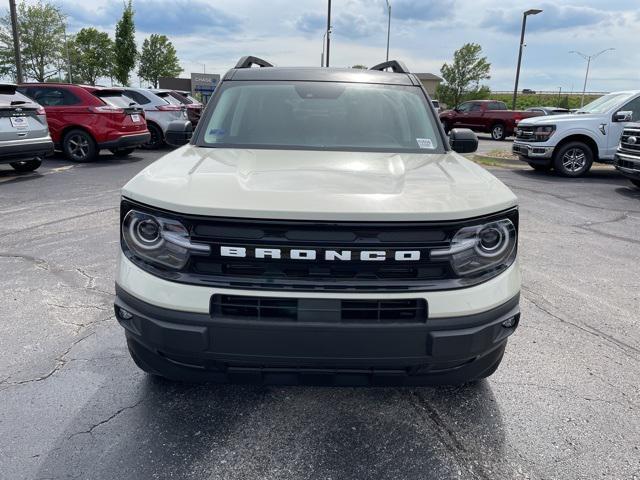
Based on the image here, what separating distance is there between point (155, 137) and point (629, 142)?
464 inches

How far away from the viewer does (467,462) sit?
226 centimetres

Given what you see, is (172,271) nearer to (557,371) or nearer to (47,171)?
(557,371)

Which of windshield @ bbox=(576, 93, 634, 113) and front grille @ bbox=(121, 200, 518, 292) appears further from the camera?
windshield @ bbox=(576, 93, 634, 113)

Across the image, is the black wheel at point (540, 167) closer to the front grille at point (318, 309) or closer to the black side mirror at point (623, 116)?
the black side mirror at point (623, 116)

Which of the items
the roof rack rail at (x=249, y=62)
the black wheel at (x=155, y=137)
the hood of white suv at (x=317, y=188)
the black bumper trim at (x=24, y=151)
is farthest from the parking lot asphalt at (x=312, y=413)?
the black wheel at (x=155, y=137)

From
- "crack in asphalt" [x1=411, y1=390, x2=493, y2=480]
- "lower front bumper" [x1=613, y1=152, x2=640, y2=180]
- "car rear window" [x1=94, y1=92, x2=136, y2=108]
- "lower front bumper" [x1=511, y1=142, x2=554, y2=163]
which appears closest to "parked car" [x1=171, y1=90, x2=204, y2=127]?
"car rear window" [x1=94, y1=92, x2=136, y2=108]

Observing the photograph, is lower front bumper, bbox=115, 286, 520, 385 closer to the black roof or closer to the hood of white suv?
the hood of white suv

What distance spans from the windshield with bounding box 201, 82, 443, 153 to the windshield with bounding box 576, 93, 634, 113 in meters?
9.47

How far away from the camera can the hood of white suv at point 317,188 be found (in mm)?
1958

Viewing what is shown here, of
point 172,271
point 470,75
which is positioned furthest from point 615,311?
point 470,75

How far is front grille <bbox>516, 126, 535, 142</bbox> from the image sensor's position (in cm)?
1166

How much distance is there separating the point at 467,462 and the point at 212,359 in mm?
1233

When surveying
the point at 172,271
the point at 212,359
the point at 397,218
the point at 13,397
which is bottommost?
the point at 13,397

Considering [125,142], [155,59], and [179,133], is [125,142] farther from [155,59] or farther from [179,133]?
[155,59]
